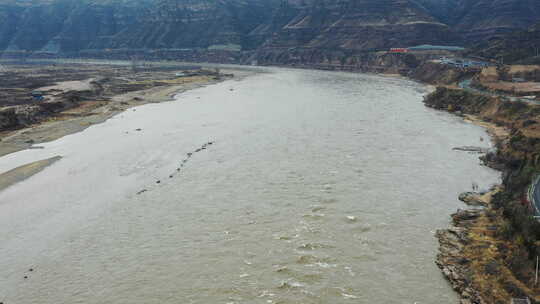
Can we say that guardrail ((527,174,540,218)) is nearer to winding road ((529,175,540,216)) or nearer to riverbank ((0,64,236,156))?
winding road ((529,175,540,216))

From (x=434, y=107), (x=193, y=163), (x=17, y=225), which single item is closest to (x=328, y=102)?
(x=434, y=107)

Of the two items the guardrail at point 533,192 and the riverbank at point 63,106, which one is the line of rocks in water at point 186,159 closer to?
the riverbank at point 63,106

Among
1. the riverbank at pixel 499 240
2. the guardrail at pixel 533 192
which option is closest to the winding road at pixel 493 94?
the riverbank at pixel 499 240

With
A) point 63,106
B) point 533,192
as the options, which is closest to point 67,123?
point 63,106

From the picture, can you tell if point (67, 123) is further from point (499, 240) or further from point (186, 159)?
point (499, 240)

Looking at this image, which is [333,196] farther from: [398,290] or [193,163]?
[193,163]

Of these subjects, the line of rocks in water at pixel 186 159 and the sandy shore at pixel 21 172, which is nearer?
the line of rocks in water at pixel 186 159

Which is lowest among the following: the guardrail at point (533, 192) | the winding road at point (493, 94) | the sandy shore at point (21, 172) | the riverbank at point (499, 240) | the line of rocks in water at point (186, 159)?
the sandy shore at point (21, 172)
